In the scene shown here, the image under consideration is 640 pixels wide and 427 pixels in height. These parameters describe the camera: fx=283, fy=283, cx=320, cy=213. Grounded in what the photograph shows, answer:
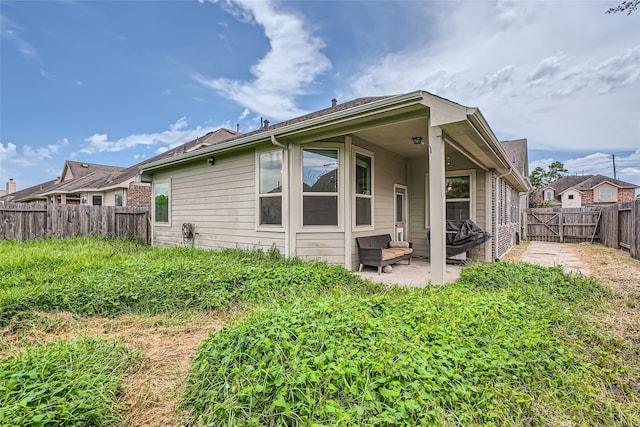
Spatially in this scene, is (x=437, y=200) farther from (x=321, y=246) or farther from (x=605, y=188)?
(x=605, y=188)

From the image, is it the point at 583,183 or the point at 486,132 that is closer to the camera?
the point at 486,132

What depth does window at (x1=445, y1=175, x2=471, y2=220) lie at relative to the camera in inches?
290

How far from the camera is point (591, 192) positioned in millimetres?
30500

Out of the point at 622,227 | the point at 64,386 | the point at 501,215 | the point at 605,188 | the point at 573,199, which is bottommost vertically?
the point at 64,386

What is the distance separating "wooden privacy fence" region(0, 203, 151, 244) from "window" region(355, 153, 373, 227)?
26.7ft

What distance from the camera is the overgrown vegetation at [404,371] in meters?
1.57

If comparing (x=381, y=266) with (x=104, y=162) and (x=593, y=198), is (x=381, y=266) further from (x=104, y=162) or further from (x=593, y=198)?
(x=593, y=198)

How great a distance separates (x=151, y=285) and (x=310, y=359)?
123 inches

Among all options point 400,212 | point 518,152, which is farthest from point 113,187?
point 518,152

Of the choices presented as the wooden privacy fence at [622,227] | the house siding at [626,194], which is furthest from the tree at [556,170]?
the wooden privacy fence at [622,227]

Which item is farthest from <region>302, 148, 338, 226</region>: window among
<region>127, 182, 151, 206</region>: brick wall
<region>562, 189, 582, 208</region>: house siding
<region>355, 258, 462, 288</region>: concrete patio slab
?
<region>562, 189, 582, 208</region>: house siding

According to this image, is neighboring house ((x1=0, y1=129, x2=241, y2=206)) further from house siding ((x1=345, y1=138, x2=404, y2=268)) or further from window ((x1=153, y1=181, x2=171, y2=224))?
house siding ((x1=345, y1=138, x2=404, y2=268))

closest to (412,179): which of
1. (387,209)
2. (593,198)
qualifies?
(387,209)

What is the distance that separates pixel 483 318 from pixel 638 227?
8170 mm
